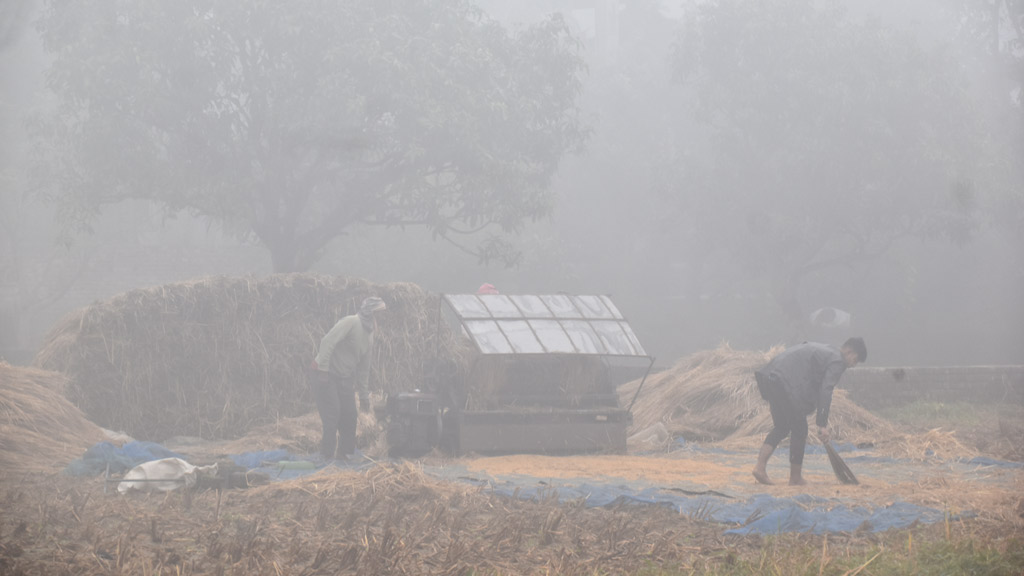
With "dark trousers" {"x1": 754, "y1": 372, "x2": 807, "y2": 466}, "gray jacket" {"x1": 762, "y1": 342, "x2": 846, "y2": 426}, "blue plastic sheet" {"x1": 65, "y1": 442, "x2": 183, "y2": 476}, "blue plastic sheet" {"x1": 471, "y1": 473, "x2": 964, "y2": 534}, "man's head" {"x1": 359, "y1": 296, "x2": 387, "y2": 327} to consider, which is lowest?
"blue plastic sheet" {"x1": 471, "y1": 473, "x2": 964, "y2": 534}

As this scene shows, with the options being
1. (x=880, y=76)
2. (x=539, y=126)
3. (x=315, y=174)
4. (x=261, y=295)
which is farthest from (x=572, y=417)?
(x=880, y=76)

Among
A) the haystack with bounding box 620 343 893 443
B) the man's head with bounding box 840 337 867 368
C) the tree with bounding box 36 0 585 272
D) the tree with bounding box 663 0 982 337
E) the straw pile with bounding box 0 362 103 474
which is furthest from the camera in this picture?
the tree with bounding box 663 0 982 337

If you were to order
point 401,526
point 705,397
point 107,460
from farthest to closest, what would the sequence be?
point 705,397 < point 107,460 < point 401,526

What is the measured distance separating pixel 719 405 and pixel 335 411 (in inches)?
228

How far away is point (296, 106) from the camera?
18703mm

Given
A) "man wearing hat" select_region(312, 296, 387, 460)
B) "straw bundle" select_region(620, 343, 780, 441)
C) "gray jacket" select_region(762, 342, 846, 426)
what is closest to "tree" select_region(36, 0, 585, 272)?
"straw bundle" select_region(620, 343, 780, 441)

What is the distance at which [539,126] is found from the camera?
22.1 m

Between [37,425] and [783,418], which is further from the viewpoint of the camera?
[37,425]

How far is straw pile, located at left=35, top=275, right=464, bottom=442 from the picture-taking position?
45.4 ft

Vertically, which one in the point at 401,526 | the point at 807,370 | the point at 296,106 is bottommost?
the point at 401,526

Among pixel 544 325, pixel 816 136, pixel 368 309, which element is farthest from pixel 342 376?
pixel 816 136

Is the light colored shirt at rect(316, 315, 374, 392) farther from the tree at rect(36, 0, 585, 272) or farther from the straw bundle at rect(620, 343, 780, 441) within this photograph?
the tree at rect(36, 0, 585, 272)

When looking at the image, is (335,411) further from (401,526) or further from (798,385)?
(798,385)

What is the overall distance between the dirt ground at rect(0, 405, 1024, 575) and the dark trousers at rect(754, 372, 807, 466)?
354 millimetres
